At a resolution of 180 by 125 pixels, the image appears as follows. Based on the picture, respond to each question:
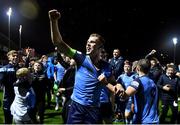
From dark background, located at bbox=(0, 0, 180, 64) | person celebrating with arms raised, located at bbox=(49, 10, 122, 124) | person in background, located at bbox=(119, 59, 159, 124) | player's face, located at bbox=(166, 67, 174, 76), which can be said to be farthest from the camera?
dark background, located at bbox=(0, 0, 180, 64)

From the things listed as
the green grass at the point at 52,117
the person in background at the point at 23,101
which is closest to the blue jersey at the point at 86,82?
the person in background at the point at 23,101

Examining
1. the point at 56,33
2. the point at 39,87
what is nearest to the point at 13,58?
the point at 39,87

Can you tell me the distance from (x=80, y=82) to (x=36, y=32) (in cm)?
3561

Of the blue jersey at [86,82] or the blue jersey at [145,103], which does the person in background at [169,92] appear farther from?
the blue jersey at [86,82]

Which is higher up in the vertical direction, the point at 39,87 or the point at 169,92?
the point at 39,87

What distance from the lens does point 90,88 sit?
7.21 meters

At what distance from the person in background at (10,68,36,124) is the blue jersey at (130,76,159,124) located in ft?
9.15

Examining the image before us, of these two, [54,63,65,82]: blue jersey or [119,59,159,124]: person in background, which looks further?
[54,63,65,82]: blue jersey

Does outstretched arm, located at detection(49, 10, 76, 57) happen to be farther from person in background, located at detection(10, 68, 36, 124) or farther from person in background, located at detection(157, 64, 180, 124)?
person in background, located at detection(157, 64, 180, 124)

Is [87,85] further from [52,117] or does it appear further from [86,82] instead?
[52,117]

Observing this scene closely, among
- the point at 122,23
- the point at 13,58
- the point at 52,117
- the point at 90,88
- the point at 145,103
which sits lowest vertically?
the point at 52,117

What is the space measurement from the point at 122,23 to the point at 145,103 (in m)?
29.8

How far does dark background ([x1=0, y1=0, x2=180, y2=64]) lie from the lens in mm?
37062

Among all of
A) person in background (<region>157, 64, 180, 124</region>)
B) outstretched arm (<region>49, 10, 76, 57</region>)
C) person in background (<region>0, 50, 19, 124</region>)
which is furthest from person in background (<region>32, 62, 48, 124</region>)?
outstretched arm (<region>49, 10, 76, 57</region>)
